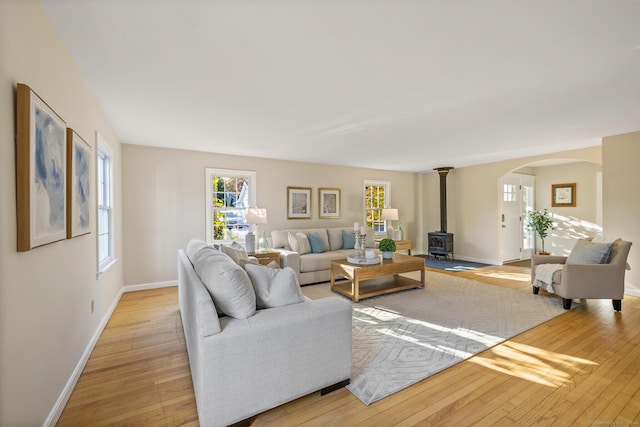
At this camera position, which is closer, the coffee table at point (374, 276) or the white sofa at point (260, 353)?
the white sofa at point (260, 353)

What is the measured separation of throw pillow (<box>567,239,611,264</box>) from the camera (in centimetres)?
360

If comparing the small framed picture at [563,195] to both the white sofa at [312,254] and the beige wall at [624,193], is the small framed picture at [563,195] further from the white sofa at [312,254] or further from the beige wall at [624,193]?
the white sofa at [312,254]

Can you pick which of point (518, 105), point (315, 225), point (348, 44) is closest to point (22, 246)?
point (348, 44)

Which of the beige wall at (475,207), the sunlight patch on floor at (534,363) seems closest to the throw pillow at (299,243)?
the sunlight patch on floor at (534,363)

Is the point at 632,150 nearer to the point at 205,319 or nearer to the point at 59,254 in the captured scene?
the point at 205,319

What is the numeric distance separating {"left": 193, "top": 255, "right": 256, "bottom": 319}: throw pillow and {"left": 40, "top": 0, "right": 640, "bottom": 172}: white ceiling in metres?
1.47

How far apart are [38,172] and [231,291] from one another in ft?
3.83

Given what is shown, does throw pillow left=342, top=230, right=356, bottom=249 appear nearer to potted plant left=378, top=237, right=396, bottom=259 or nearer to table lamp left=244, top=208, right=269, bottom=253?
potted plant left=378, top=237, right=396, bottom=259

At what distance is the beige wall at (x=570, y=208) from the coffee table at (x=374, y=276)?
4.72 meters

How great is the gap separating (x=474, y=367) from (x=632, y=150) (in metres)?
4.18

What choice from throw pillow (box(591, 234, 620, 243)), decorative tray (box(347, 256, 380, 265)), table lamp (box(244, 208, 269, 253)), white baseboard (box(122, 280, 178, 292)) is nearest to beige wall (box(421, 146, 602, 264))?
throw pillow (box(591, 234, 620, 243))

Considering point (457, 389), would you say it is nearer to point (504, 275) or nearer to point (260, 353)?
point (260, 353)

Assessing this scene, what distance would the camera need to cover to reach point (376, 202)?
745cm

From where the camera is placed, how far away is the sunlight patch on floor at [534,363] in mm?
2162
